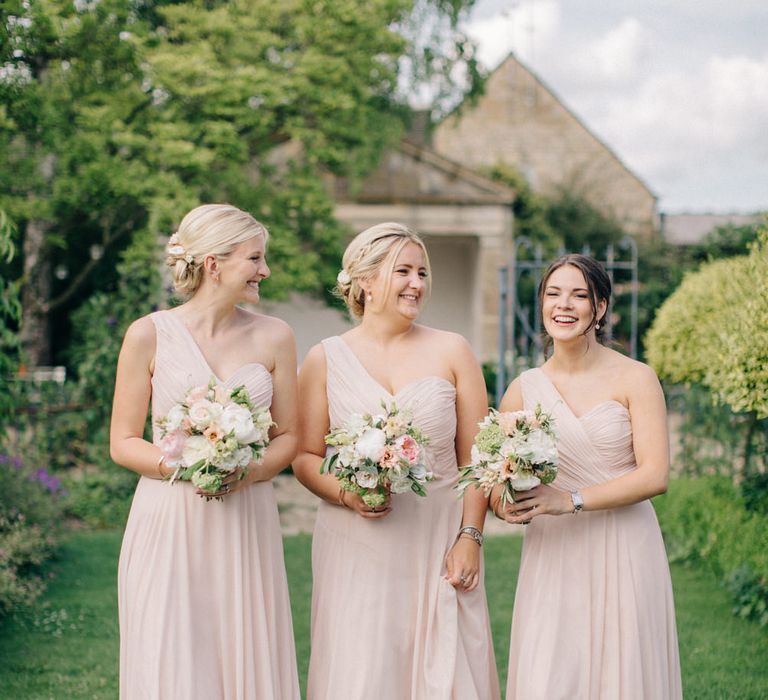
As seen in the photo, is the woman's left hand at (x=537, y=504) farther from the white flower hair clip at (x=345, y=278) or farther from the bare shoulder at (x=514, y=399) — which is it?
the white flower hair clip at (x=345, y=278)

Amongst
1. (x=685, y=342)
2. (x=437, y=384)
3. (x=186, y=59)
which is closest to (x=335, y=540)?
(x=437, y=384)

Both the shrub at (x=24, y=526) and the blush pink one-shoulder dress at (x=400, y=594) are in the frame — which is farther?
the shrub at (x=24, y=526)

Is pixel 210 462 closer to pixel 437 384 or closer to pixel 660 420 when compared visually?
pixel 437 384

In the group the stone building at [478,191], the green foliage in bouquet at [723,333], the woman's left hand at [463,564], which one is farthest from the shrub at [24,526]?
the stone building at [478,191]

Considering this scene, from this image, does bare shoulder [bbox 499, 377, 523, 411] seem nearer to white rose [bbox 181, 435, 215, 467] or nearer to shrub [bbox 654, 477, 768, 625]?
white rose [bbox 181, 435, 215, 467]

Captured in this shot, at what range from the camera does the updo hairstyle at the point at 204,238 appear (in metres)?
3.62

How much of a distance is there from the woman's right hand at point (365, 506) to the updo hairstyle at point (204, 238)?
102 centimetres

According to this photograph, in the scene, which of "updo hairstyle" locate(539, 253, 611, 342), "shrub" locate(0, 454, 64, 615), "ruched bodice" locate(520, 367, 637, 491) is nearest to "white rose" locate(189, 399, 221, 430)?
"ruched bodice" locate(520, 367, 637, 491)

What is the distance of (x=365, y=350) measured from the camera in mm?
3896

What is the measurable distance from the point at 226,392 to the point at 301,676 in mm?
3437

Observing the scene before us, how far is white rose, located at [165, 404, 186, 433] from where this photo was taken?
3240mm

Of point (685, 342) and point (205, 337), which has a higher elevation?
point (685, 342)

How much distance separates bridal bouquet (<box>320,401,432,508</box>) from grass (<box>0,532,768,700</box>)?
9.70 feet

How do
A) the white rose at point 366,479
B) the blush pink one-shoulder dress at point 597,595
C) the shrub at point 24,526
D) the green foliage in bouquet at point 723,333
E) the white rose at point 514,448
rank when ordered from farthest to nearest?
the shrub at point 24,526, the green foliage in bouquet at point 723,333, the blush pink one-shoulder dress at point 597,595, the white rose at point 366,479, the white rose at point 514,448
